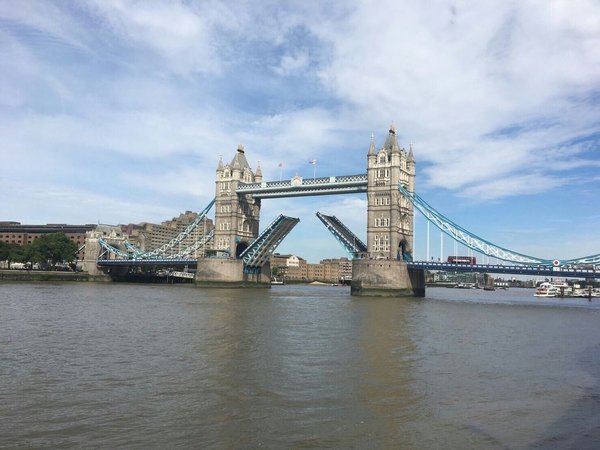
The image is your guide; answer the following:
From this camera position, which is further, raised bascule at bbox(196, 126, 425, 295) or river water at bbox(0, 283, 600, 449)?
raised bascule at bbox(196, 126, 425, 295)

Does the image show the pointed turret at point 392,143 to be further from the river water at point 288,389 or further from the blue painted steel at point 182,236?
the river water at point 288,389

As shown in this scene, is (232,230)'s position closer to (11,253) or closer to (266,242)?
(266,242)

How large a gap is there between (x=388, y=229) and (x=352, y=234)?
19.4 ft

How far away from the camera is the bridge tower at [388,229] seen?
209ft

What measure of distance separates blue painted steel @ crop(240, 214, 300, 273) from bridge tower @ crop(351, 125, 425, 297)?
13.1 m

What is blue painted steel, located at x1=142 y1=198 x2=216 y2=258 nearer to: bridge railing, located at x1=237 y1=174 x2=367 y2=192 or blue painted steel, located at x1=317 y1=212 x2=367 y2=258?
bridge railing, located at x1=237 y1=174 x2=367 y2=192

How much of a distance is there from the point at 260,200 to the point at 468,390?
255 ft

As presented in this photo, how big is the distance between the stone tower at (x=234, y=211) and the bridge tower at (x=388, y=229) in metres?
23.4

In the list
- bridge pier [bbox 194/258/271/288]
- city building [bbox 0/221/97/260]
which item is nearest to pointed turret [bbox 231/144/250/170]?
bridge pier [bbox 194/258/271/288]

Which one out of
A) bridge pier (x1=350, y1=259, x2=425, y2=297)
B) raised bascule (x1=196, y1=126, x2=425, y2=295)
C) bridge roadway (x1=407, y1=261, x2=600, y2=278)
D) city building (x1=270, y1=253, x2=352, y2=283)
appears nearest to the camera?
bridge roadway (x1=407, y1=261, x2=600, y2=278)

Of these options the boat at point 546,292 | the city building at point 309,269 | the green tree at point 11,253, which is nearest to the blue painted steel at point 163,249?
the green tree at point 11,253

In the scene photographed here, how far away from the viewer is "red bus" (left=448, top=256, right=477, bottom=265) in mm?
67125

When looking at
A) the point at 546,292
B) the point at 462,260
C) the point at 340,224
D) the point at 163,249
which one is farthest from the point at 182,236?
the point at 546,292

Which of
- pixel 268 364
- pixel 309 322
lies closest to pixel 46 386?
pixel 268 364
